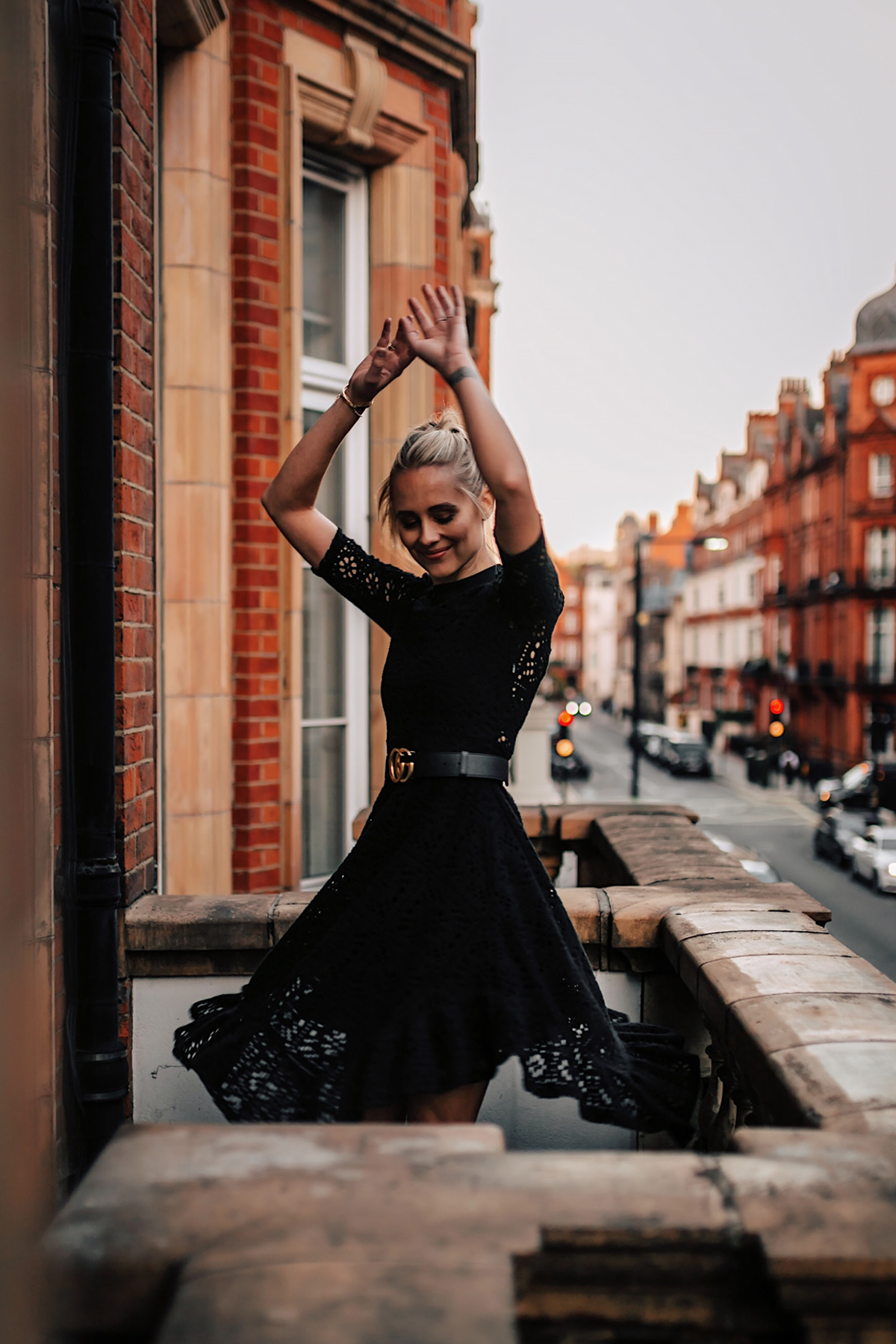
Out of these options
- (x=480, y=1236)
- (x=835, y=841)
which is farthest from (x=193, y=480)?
(x=835, y=841)

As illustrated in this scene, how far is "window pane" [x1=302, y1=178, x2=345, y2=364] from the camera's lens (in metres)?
4.91

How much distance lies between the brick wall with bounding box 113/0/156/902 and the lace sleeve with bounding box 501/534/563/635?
1242 millimetres

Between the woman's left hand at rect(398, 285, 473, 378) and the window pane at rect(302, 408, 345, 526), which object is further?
the window pane at rect(302, 408, 345, 526)

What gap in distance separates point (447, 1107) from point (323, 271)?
409 centimetres

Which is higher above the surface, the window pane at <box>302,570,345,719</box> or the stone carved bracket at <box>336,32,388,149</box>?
the stone carved bracket at <box>336,32,388,149</box>

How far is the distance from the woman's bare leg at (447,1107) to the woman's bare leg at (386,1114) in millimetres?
33

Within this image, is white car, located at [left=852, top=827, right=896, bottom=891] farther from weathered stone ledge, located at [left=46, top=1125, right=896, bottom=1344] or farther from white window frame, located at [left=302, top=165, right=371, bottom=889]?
weathered stone ledge, located at [left=46, top=1125, right=896, bottom=1344]

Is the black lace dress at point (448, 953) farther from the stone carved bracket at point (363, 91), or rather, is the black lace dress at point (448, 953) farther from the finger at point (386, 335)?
the stone carved bracket at point (363, 91)

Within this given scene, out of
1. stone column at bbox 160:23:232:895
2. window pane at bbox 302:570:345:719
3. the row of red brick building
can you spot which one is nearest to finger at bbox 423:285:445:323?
stone column at bbox 160:23:232:895

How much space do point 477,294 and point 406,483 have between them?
62.9ft

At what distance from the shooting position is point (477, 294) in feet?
65.6

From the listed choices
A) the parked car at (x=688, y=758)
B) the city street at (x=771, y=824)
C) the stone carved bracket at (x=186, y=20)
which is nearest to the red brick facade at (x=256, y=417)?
the stone carved bracket at (x=186, y=20)

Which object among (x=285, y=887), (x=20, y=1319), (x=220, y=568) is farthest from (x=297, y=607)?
(x=20, y=1319)

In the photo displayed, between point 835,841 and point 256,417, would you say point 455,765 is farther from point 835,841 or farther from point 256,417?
point 835,841
